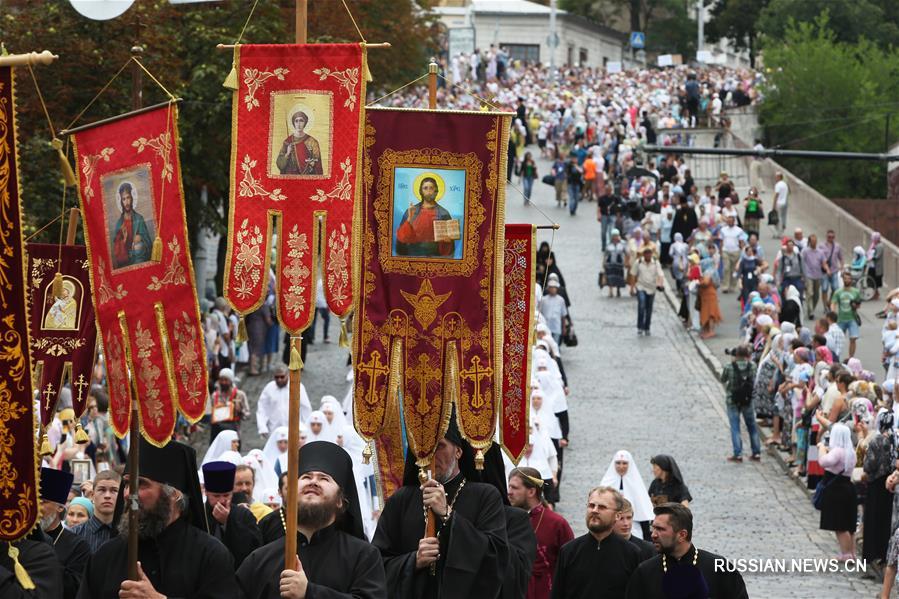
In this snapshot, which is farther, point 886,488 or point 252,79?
point 886,488

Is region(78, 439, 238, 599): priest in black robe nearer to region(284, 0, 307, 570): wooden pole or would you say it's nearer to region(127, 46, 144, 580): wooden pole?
region(127, 46, 144, 580): wooden pole

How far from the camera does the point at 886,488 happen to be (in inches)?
686

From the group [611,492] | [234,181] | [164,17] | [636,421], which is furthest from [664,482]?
[164,17]

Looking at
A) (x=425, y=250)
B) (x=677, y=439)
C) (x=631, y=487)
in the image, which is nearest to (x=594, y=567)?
(x=425, y=250)

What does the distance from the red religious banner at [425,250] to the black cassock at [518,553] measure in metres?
0.64

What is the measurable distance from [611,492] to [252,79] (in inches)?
144

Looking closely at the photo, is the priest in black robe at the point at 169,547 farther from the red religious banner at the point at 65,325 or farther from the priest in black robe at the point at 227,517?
the red religious banner at the point at 65,325

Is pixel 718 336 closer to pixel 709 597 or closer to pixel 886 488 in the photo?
pixel 886 488

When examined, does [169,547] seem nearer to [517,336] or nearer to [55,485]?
[55,485]

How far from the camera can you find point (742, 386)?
2444 centimetres

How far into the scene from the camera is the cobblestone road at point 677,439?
20.1 metres

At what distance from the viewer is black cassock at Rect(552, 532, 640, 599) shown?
11750 millimetres

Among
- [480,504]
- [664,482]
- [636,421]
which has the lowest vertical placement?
[636,421]

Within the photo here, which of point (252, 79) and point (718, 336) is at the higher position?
point (252, 79)
